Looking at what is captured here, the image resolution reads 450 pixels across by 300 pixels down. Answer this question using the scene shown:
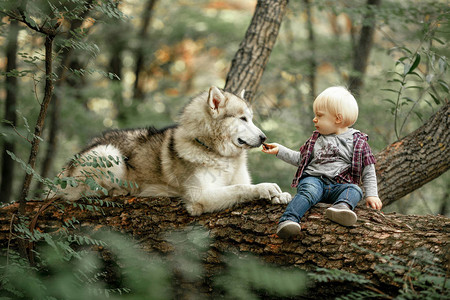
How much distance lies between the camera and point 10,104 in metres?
7.91

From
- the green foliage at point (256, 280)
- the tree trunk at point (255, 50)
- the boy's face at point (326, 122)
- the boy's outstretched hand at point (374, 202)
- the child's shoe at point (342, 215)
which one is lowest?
the green foliage at point (256, 280)

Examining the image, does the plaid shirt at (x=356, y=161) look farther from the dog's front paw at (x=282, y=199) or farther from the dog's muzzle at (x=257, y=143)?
the dog's muzzle at (x=257, y=143)

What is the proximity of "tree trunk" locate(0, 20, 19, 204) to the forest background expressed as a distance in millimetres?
63

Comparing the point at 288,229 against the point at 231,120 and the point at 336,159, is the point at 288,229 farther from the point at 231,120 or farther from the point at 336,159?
the point at 231,120

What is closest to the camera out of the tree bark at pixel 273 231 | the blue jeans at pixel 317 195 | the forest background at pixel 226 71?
the tree bark at pixel 273 231

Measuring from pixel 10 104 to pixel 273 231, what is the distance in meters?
6.77

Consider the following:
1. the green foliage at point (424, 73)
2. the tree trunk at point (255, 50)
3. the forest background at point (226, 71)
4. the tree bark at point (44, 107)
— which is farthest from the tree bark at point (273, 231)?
the tree trunk at point (255, 50)

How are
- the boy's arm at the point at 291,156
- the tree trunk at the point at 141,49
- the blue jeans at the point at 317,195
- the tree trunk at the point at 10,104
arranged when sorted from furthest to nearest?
1. the tree trunk at the point at 141,49
2. the tree trunk at the point at 10,104
3. the boy's arm at the point at 291,156
4. the blue jeans at the point at 317,195

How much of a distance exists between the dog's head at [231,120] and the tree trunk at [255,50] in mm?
1100

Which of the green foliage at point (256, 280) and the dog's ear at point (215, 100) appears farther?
the dog's ear at point (215, 100)

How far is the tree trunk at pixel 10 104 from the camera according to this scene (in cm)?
672

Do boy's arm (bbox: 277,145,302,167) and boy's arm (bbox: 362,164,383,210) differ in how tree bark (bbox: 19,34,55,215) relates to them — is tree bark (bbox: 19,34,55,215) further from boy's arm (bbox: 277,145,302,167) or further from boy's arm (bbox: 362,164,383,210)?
boy's arm (bbox: 362,164,383,210)

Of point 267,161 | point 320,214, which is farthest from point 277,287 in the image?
point 267,161

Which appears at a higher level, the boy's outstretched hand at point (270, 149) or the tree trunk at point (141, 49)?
the tree trunk at point (141, 49)
